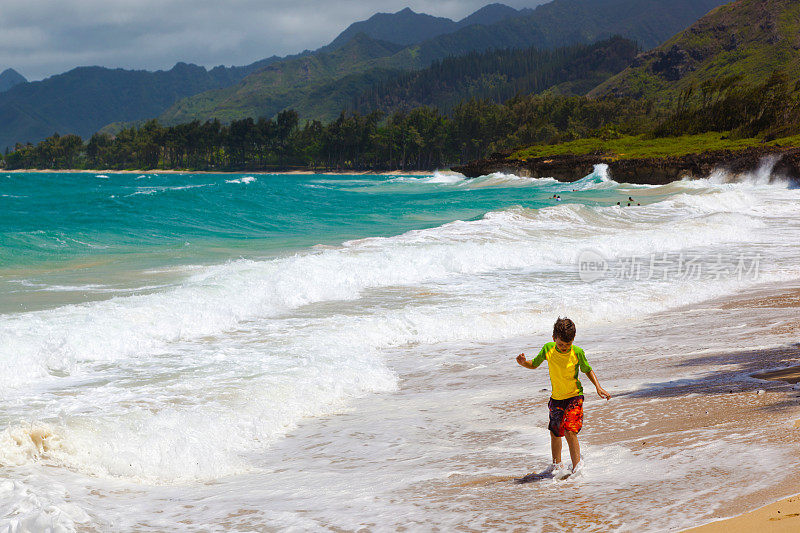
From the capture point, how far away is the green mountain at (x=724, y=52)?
143625 mm

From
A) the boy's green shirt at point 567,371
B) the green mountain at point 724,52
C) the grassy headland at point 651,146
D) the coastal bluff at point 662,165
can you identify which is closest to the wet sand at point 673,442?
the boy's green shirt at point 567,371

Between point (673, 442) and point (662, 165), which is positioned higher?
point (662, 165)

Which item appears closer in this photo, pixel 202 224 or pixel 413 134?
pixel 202 224

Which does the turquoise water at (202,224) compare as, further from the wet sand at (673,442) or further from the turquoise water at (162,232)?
the wet sand at (673,442)

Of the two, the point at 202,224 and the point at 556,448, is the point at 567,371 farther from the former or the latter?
the point at 202,224

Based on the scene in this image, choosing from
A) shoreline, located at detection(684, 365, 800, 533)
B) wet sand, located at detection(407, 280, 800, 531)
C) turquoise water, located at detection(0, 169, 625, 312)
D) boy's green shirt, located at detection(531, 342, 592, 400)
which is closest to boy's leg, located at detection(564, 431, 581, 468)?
wet sand, located at detection(407, 280, 800, 531)

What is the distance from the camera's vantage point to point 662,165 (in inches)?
2393

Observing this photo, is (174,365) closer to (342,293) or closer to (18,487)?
(18,487)

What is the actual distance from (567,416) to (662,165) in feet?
203

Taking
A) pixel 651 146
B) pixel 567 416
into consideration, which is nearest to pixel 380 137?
pixel 651 146

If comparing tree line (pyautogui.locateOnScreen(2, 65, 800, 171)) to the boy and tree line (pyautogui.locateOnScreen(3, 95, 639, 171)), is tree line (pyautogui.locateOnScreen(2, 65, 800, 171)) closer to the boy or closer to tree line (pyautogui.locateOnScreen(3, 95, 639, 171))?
tree line (pyautogui.locateOnScreen(3, 95, 639, 171))

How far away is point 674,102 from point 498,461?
170917mm

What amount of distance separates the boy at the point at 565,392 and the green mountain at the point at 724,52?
151m

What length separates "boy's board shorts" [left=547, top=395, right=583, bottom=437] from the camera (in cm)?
517
